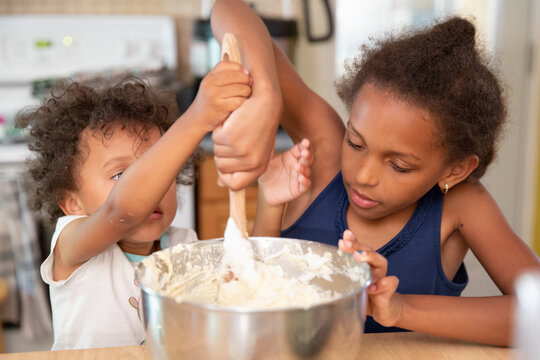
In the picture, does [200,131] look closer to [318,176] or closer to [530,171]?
[318,176]


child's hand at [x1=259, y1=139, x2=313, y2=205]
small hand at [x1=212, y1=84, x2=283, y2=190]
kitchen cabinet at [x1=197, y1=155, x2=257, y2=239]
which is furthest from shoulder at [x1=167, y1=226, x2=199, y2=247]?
kitchen cabinet at [x1=197, y1=155, x2=257, y2=239]

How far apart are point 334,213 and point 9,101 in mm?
1858

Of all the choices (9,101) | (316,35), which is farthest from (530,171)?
(9,101)

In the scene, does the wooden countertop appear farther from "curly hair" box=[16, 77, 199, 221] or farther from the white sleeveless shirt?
"curly hair" box=[16, 77, 199, 221]

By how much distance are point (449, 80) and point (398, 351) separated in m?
0.44

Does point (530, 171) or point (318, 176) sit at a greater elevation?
point (318, 176)

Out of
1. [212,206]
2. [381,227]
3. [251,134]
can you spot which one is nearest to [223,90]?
[251,134]

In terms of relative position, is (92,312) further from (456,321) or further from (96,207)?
(456,321)

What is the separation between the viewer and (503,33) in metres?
2.50

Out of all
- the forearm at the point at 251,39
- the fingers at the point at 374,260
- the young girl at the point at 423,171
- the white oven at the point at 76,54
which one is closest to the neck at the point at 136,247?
the young girl at the point at 423,171

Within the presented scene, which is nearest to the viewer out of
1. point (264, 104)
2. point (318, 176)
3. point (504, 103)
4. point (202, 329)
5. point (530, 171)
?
point (202, 329)

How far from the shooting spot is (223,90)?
0.69 m

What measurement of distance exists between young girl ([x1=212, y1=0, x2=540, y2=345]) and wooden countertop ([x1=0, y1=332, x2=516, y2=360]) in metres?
0.02

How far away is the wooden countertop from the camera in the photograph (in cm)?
72
